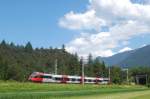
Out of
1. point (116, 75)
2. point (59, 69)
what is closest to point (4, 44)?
point (59, 69)

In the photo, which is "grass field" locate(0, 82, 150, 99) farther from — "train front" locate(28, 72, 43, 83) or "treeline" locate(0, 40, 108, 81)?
"treeline" locate(0, 40, 108, 81)

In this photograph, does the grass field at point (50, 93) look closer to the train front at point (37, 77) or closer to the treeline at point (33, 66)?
the train front at point (37, 77)

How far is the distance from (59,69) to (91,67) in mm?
20905

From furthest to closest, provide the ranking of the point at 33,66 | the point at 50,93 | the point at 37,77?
the point at 33,66 → the point at 37,77 → the point at 50,93

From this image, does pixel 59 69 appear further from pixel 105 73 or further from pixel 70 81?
pixel 70 81

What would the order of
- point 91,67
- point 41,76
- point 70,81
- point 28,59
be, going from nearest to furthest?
point 41,76, point 70,81, point 28,59, point 91,67

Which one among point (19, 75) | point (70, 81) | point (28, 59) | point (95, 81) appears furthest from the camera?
point (28, 59)

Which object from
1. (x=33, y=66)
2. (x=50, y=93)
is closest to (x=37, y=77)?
(x=50, y=93)

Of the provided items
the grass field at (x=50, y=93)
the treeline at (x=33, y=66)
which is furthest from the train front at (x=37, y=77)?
the grass field at (x=50, y=93)

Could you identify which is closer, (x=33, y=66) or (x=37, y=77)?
(x=37, y=77)

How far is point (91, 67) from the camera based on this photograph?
186 meters

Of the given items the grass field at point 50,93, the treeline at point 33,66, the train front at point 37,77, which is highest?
the treeline at point 33,66

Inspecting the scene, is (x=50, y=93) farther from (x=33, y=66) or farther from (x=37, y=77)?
(x=33, y=66)

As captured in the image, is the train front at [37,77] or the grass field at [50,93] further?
the train front at [37,77]
